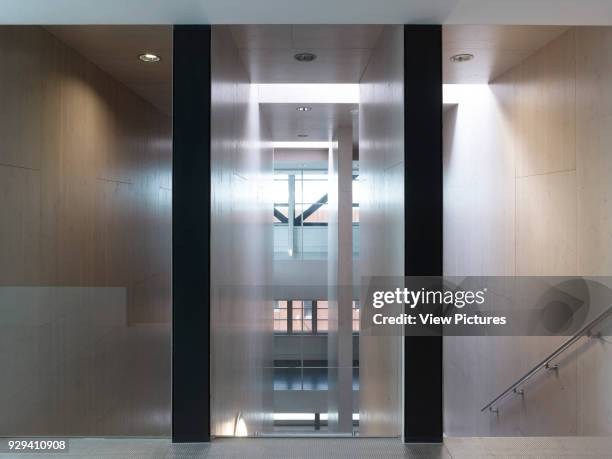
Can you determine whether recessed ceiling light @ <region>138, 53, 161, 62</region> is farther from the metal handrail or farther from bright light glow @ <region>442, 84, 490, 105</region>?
the metal handrail

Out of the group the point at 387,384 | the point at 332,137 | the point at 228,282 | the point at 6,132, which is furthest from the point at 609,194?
the point at 332,137

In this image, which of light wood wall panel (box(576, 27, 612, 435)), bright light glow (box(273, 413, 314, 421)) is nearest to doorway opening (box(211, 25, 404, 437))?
light wood wall panel (box(576, 27, 612, 435))

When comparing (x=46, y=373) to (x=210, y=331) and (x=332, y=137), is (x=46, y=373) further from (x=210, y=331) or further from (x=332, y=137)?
(x=332, y=137)

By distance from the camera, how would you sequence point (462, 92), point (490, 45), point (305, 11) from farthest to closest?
point (462, 92) → point (490, 45) → point (305, 11)

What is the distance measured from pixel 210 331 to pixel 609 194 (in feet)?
8.04

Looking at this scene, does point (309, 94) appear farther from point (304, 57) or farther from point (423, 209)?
point (423, 209)

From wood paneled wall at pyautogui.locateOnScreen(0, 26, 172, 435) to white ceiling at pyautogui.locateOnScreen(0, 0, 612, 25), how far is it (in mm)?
794

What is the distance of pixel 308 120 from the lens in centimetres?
695

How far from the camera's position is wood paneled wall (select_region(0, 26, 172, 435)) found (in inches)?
123

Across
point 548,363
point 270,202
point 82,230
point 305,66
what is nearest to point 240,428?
point 82,230

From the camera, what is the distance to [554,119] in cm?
385

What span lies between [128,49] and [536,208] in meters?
3.30

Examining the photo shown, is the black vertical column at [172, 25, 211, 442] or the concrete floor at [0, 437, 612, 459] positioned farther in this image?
the black vertical column at [172, 25, 211, 442]

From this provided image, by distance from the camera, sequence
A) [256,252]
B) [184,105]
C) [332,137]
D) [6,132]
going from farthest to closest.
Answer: [332,137]
[256,252]
[6,132]
[184,105]
